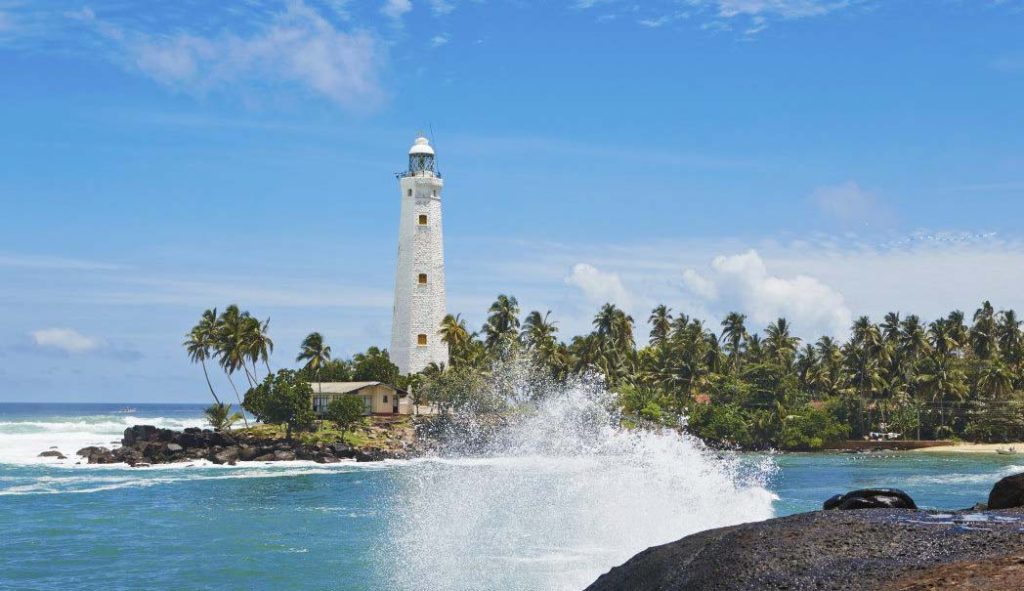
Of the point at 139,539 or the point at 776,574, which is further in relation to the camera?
the point at 139,539

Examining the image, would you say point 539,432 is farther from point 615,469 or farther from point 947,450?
point 615,469

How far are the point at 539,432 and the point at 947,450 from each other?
3299 centimetres

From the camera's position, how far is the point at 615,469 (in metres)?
36.4

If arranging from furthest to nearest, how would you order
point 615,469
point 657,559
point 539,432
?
point 539,432 < point 615,469 < point 657,559

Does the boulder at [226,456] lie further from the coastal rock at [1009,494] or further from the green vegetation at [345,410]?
the coastal rock at [1009,494]

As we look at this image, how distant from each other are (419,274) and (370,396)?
10.4m

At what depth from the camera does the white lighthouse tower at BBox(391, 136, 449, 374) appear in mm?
83875

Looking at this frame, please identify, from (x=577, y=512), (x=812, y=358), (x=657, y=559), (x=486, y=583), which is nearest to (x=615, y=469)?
(x=577, y=512)

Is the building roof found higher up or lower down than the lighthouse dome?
lower down

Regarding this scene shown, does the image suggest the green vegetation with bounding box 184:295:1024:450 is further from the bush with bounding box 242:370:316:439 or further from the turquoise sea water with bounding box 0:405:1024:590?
the turquoise sea water with bounding box 0:405:1024:590

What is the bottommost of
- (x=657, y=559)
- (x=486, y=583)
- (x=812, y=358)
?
(x=486, y=583)

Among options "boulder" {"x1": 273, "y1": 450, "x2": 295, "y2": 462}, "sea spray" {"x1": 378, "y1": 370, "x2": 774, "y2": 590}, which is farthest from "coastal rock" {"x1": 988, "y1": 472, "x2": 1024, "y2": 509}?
"boulder" {"x1": 273, "y1": 450, "x2": 295, "y2": 462}

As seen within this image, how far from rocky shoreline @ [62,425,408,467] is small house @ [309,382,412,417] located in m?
8.23

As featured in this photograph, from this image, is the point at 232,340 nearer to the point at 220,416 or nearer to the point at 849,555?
the point at 220,416
